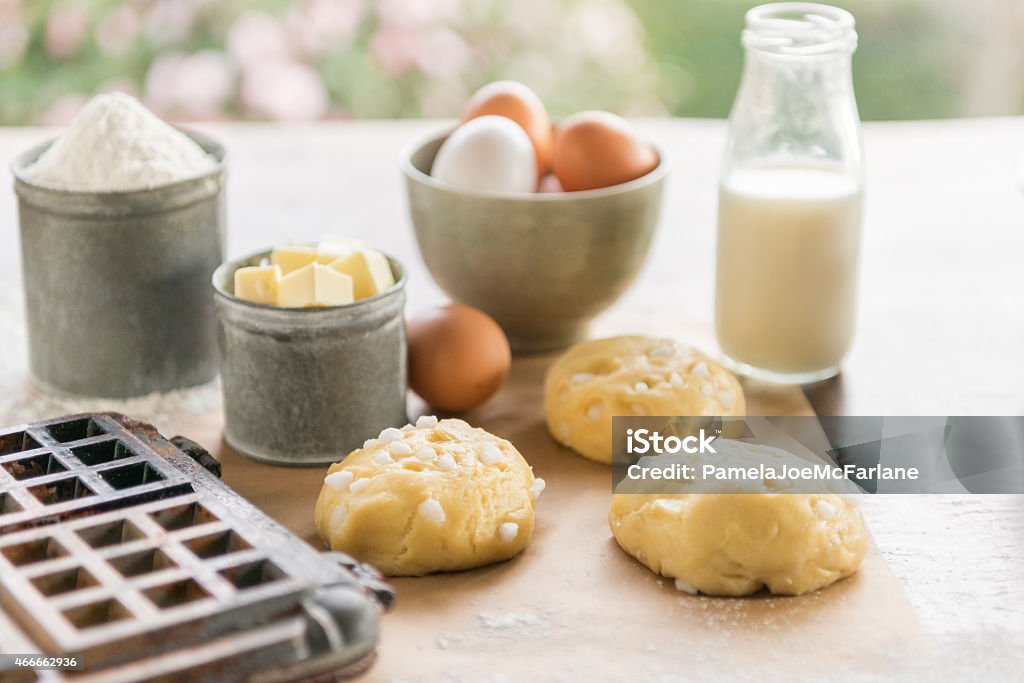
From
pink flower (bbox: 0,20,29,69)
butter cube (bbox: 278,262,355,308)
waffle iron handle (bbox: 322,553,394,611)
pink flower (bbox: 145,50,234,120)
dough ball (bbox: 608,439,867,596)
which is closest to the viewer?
waffle iron handle (bbox: 322,553,394,611)

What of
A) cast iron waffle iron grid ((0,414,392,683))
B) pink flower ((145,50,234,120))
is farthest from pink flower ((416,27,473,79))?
cast iron waffle iron grid ((0,414,392,683))

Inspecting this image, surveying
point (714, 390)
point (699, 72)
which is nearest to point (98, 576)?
point (714, 390)

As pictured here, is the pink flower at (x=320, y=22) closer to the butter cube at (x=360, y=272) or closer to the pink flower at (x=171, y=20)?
the pink flower at (x=171, y=20)

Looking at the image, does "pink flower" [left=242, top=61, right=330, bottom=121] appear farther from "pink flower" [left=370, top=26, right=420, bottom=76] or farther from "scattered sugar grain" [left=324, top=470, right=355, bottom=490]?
"scattered sugar grain" [left=324, top=470, right=355, bottom=490]

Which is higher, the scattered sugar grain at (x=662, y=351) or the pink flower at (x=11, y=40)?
the pink flower at (x=11, y=40)

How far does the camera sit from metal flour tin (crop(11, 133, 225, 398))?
1558mm

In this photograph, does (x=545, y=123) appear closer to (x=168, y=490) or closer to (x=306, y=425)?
(x=306, y=425)

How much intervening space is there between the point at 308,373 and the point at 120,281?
1.01 feet

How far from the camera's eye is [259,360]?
1.44 m

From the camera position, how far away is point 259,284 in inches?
56.8

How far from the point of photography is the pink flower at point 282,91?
3.35 meters

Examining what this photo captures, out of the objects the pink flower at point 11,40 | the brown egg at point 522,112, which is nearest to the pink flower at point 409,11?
the pink flower at point 11,40

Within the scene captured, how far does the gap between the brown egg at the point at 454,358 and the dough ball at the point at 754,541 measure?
15.6 inches

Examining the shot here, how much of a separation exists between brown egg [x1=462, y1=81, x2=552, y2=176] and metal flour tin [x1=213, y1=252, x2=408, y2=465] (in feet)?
1.10
